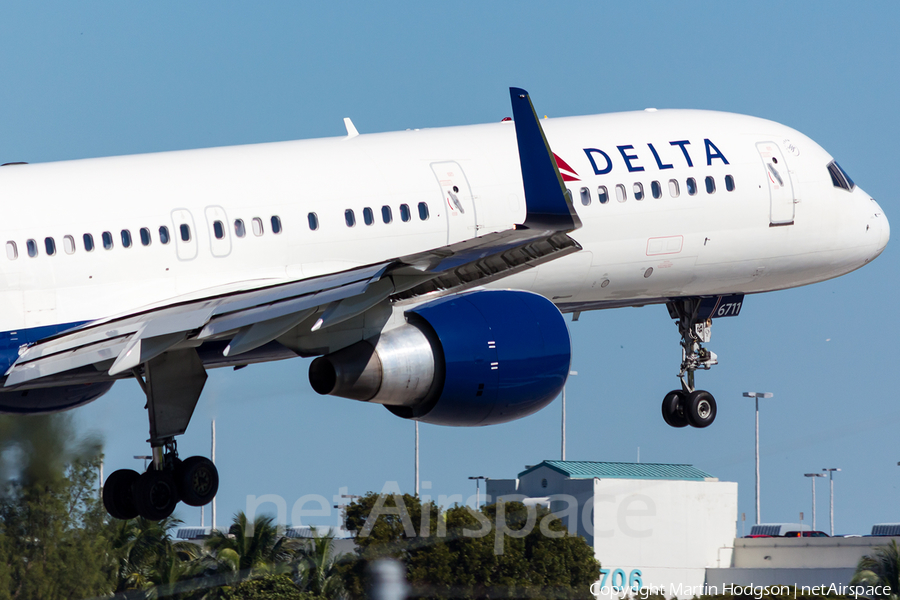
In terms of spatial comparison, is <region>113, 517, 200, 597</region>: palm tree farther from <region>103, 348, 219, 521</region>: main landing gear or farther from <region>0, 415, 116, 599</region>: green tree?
<region>103, 348, 219, 521</region>: main landing gear

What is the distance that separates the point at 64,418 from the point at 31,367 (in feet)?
32.2

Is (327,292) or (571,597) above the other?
(327,292)

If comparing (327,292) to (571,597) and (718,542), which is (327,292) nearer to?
(571,597)

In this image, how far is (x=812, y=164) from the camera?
2653 cm

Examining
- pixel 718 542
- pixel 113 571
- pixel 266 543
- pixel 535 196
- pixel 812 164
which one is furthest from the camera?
pixel 718 542

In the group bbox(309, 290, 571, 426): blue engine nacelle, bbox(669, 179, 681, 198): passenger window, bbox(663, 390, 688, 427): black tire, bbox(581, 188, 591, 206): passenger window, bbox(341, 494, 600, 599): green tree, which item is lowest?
bbox(341, 494, 600, 599): green tree

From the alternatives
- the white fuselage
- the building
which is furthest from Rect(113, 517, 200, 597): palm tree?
the white fuselage

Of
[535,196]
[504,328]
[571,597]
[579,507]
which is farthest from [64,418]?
[579,507]

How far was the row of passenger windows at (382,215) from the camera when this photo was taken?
22.3 meters

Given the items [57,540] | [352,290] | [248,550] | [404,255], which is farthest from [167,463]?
[248,550]

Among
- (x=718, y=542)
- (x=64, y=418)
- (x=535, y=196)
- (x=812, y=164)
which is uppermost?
(x=812, y=164)

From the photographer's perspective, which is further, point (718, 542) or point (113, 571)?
point (718, 542)

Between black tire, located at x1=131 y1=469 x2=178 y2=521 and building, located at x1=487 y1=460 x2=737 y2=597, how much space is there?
36.5 m

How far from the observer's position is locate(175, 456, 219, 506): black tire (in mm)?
22531
